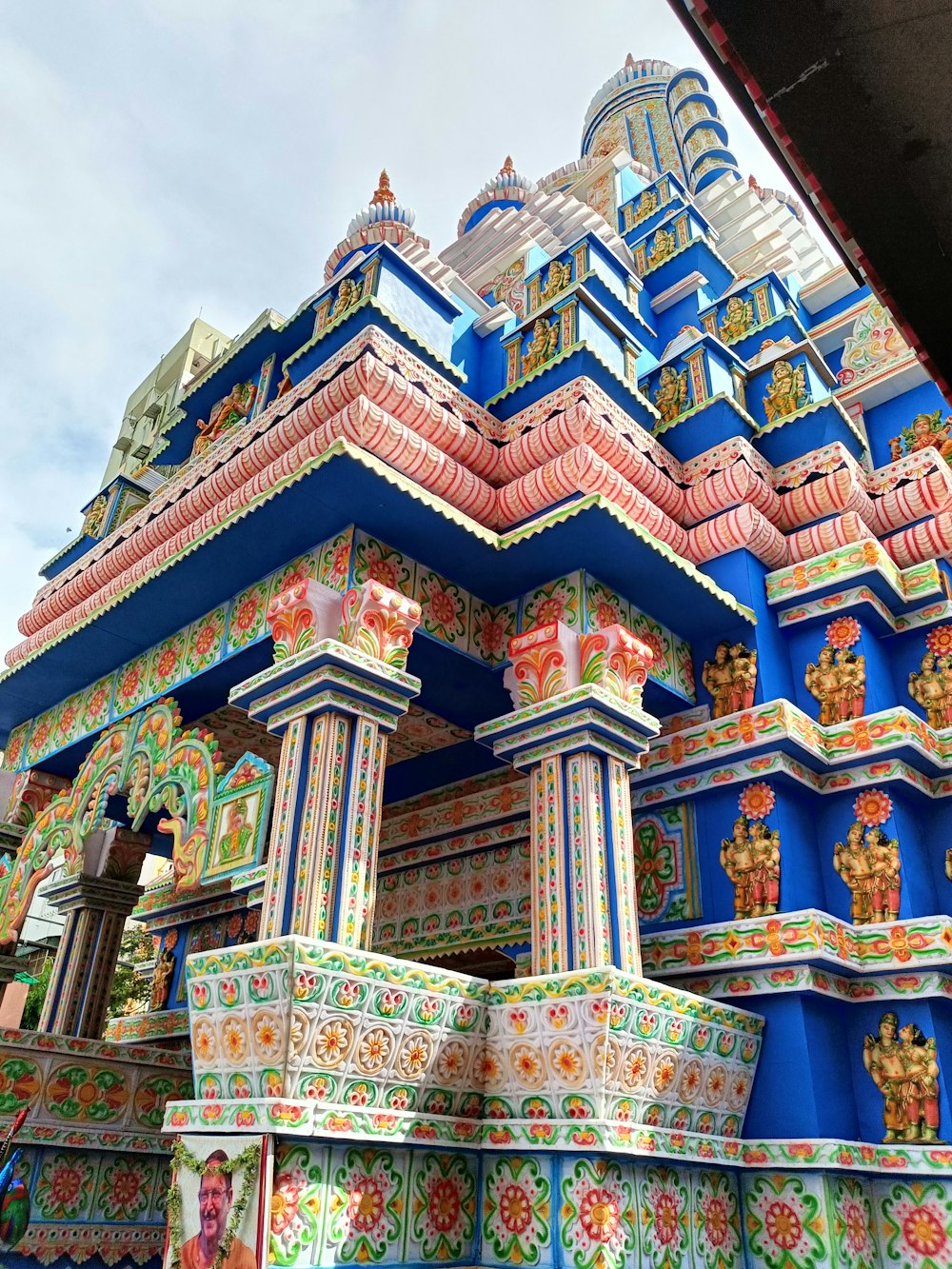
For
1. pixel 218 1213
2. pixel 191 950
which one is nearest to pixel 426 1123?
pixel 218 1213

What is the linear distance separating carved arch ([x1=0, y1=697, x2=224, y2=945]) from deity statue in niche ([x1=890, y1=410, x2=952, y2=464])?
660 centimetres

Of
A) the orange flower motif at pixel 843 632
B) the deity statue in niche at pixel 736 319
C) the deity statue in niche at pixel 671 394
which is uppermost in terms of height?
the deity statue in niche at pixel 736 319

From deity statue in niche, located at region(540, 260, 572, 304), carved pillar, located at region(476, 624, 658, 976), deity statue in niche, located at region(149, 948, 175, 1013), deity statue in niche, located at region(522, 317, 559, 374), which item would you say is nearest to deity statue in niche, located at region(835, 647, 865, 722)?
carved pillar, located at region(476, 624, 658, 976)

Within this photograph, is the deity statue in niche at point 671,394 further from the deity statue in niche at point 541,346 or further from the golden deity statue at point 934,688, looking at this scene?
the golden deity statue at point 934,688

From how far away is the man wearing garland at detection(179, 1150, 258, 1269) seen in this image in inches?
159

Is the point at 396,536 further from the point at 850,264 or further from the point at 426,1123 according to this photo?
the point at 850,264

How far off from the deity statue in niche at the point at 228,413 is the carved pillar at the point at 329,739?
333 centimetres

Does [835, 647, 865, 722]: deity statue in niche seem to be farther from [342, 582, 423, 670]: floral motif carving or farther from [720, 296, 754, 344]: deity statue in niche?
[720, 296, 754, 344]: deity statue in niche

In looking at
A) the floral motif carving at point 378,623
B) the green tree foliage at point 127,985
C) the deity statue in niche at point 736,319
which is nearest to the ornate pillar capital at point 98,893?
the floral motif carving at point 378,623

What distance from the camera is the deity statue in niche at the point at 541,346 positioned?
763 cm

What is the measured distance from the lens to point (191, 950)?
1008 centimetres

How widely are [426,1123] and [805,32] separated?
4.73 metres

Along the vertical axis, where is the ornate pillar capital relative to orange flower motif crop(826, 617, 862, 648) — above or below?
below

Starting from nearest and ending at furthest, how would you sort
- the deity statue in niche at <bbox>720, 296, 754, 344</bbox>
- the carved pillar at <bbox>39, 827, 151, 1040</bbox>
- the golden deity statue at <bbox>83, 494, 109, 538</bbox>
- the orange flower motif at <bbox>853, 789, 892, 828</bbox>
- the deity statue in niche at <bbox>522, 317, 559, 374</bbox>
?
the orange flower motif at <bbox>853, 789, 892, 828</bbox> → the deity statue in niche at <bbox>522, 317, 559, 374</bbox> → the carved pillar at <bbox>39, 827, 151, 1040</bbox> → the golden deity statue at <bbox>83, 494, 109, 538</bbox> → the deity statue in niche at <bbox>720, 296, 754, 344</bbox>
